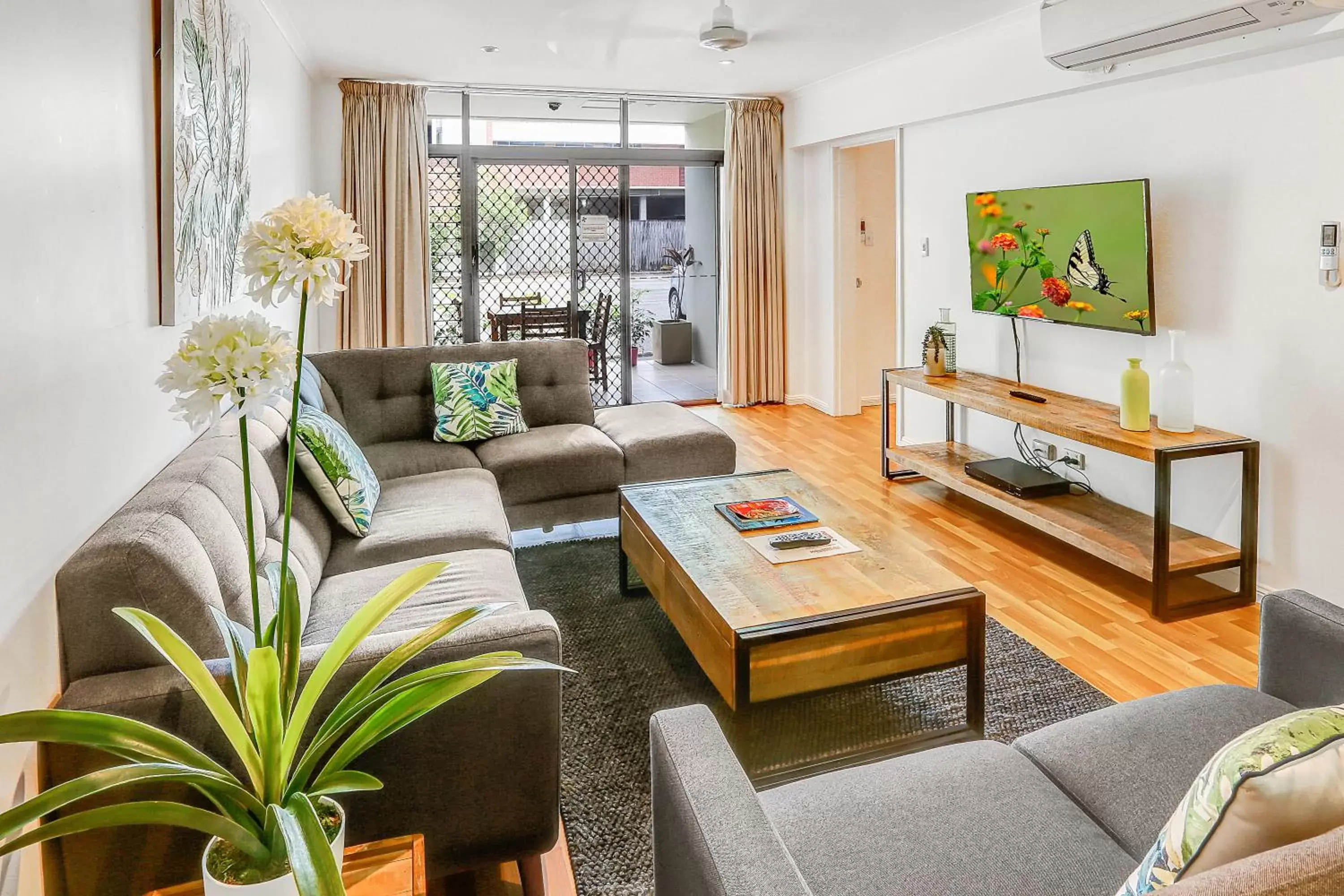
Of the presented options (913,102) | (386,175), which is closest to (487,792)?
(913,102)

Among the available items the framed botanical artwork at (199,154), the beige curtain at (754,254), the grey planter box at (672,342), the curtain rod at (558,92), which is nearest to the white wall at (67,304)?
the framed botanical artwork at (199,154)

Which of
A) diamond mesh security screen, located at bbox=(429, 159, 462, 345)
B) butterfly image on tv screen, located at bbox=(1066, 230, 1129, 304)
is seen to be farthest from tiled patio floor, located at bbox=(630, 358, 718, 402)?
butterfly image on tv screen, located at bbox=(1066, 230, 1129, 304)

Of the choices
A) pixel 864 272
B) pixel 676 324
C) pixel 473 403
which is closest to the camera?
pixel 473 403

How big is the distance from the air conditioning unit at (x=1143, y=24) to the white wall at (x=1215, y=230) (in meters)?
0.15

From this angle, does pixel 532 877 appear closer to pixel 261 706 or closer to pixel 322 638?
pixel 322 638

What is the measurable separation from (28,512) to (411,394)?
2.63 meters

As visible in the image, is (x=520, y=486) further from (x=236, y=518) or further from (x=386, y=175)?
(x=386, y=175)

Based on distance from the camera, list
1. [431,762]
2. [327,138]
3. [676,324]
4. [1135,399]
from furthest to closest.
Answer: [676,324], [327,138], [1135,399], [431,762]

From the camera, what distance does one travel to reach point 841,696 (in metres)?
2.61

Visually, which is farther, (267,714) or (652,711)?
(652,711)

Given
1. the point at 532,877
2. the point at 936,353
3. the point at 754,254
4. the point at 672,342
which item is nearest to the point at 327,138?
the point at 754,254

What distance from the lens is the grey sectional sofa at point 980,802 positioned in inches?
44.9

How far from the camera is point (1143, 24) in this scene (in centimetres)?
318

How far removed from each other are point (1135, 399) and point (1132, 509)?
70cm
